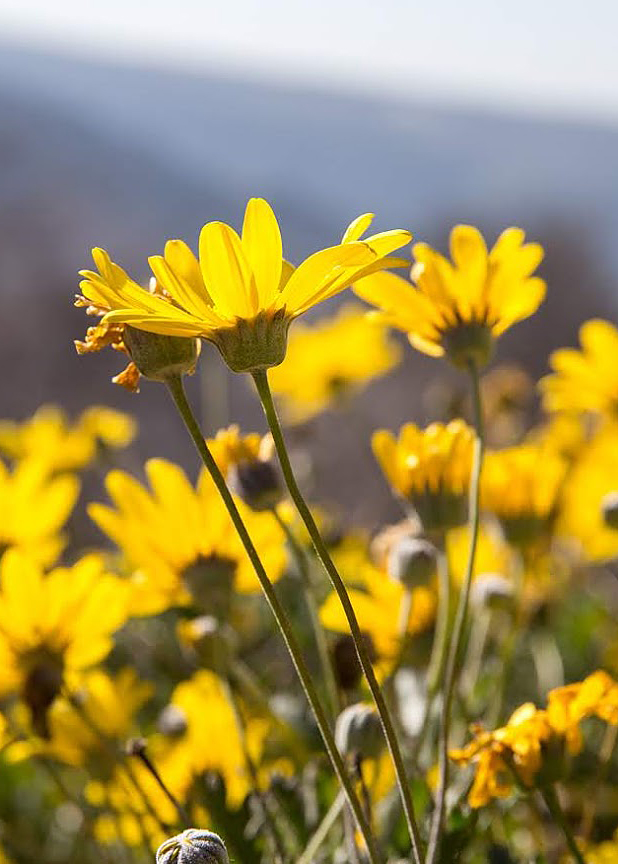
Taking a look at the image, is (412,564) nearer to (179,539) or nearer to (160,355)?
(179,539)

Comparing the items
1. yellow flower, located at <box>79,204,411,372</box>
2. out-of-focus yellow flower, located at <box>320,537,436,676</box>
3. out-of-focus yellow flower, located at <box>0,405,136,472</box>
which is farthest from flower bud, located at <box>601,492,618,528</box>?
out-of-focus yellow flower, located at <box>0,405,136,472</box>

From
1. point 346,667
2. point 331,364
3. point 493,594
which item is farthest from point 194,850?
point 331,364

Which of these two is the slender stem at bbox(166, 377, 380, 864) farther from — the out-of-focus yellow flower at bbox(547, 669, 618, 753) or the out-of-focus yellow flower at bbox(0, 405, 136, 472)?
the out-of-focus yellow flower at bbox(0, 405, 136, 472)

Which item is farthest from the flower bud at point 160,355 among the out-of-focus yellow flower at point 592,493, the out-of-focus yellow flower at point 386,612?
the out-of-focus yellow flower at point 592,493

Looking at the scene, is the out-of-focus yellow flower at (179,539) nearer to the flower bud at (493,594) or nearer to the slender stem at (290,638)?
the flower bud at (493,594)

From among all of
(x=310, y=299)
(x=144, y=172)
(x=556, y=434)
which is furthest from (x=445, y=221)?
(x=310, y=299)
